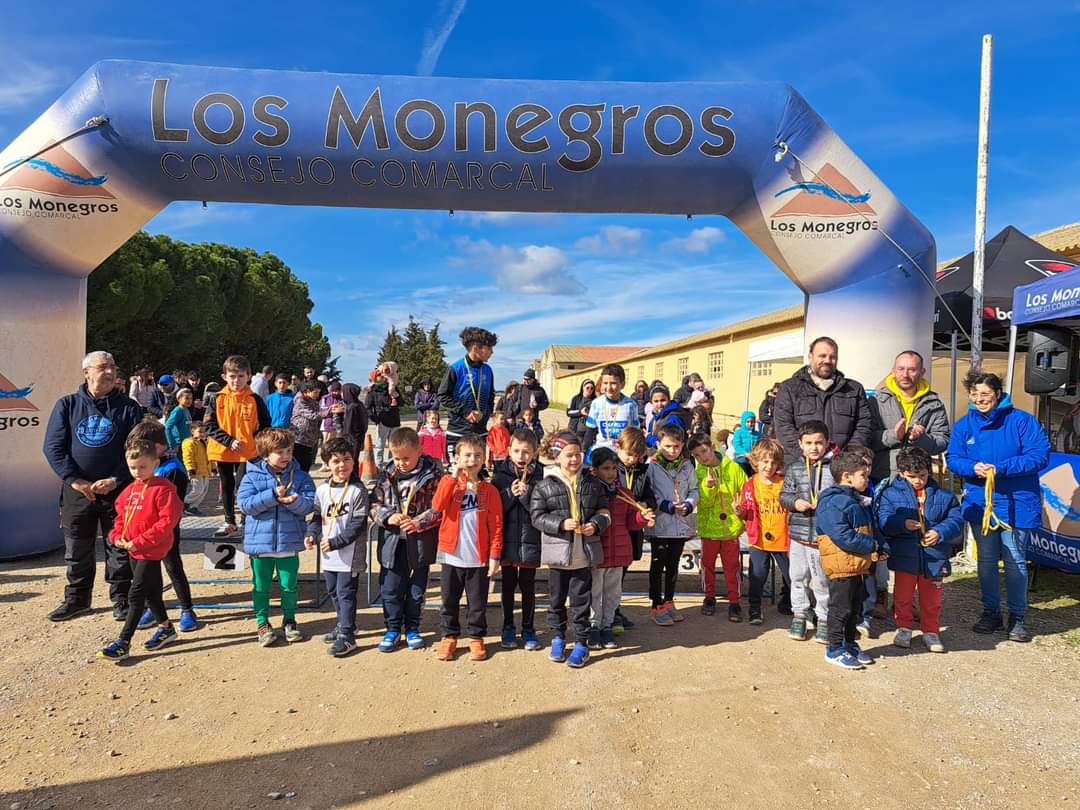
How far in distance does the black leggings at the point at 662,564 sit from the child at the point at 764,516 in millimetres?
514

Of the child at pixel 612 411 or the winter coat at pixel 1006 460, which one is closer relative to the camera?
the winter coat at pixel 1006 460

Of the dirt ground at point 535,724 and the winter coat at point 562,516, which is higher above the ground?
the winter coat at point 562,516

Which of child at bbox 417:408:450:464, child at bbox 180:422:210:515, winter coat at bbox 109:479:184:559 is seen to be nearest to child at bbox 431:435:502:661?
winter coat at bbox 109:479:184:559

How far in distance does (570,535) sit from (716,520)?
1378 millimetres

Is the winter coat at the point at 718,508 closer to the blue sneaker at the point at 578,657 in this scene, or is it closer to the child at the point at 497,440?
the blue sneaker at the point at 578,657

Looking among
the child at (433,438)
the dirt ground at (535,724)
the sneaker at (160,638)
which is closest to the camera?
the dirt ground at (535,724)

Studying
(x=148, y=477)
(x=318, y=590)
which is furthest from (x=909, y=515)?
(x=148, y=477)

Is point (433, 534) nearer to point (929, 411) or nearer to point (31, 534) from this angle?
point (929, 411)

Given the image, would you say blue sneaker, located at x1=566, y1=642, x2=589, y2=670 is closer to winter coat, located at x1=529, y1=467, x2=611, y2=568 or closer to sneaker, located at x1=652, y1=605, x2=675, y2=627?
winter coat, located at x1=529, y1=467, x2=611, y2=568

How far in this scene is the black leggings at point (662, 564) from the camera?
4.49 m

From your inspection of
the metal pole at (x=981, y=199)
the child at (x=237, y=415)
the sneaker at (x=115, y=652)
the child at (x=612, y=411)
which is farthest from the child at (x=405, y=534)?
the metal pole at (x=981, y=199)

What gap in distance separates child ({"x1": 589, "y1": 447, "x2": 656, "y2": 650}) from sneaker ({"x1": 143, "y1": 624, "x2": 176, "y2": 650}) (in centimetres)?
272

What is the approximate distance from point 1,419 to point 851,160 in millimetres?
7475

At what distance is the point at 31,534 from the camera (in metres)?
5.43
